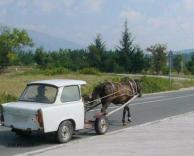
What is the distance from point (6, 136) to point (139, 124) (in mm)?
4731

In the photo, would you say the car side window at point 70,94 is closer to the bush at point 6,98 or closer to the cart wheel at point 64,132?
the cart wheel at point 64,132

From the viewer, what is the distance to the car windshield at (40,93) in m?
12.6

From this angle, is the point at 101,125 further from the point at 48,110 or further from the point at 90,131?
the point at 48,110

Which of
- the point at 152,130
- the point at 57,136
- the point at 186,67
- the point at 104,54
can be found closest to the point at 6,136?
the point at 57,136

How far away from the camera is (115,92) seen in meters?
15.4

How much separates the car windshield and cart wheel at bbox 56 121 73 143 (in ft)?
2.16

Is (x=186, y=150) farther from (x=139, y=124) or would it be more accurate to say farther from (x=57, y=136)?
(x=139, y=124)

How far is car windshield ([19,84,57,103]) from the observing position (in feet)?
41.3

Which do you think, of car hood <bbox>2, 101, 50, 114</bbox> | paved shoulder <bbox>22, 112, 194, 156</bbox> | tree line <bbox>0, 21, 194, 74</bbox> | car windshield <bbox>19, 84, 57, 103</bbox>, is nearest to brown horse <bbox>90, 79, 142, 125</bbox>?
paved shoulder <bbox>22, 112, 194, 156</bbox>

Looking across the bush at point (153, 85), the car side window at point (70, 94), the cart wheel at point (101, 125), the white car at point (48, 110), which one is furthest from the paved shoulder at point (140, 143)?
the bush at point (153, 85)

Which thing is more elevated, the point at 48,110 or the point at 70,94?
the point at 70,94

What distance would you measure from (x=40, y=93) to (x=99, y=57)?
5906 centimetres

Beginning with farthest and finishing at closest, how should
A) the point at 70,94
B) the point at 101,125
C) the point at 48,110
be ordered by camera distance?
the point at 101,125 < the point at 70,94 < the point at 48,110

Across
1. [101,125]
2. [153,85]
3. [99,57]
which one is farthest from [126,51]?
[101,125]
